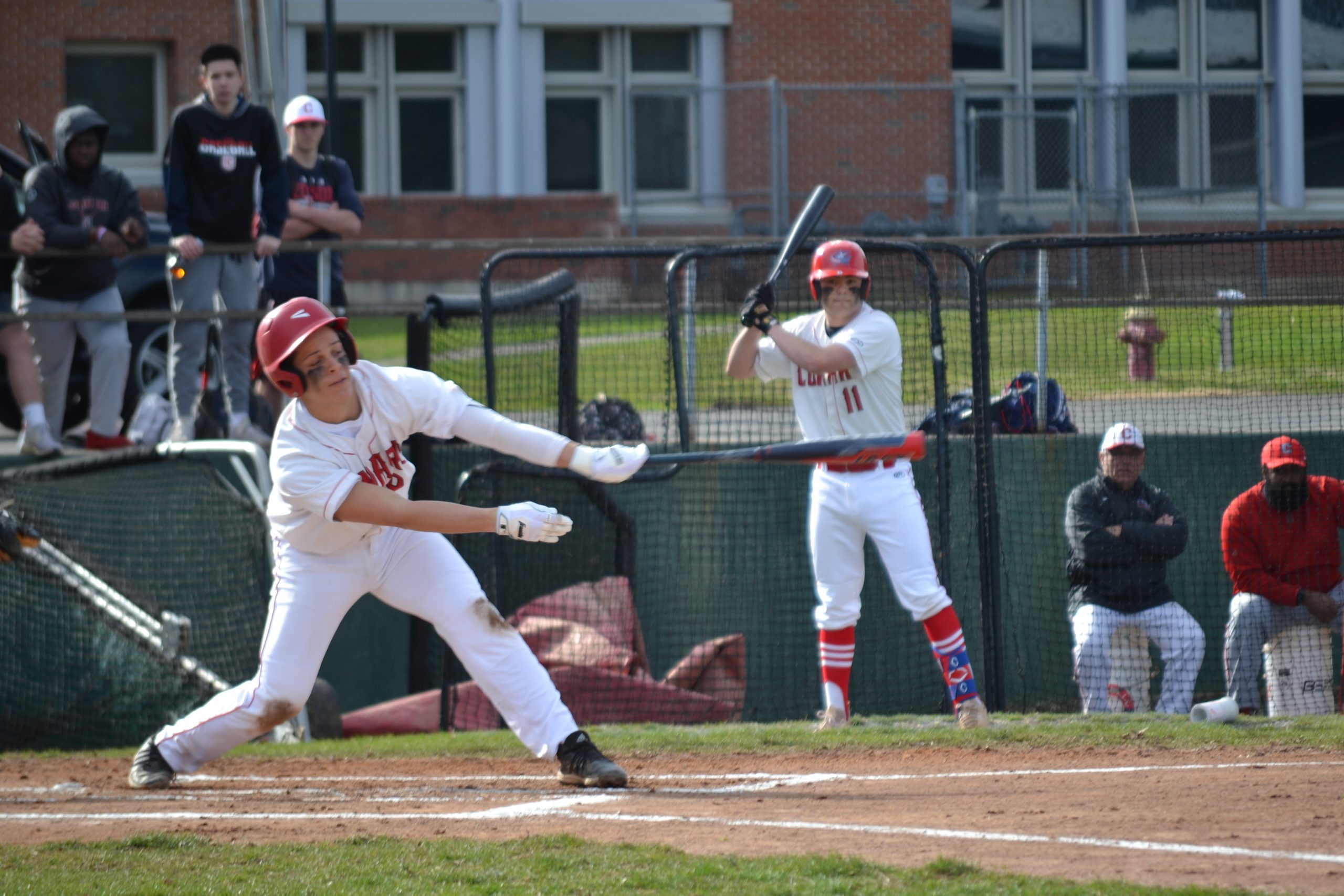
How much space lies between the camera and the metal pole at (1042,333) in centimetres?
844

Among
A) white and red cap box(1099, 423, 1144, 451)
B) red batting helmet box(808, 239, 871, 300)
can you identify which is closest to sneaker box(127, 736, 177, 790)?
red batting helmet box(808, 239, 871, 300)

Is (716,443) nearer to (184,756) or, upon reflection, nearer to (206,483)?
(206,483)

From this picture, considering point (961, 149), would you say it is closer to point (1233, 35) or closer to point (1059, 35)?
point (1059, 35)

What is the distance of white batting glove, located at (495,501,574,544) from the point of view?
509cm

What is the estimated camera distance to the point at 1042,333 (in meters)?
8.55

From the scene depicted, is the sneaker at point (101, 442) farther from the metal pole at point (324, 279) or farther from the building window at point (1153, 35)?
the building window at point (1153, 35)

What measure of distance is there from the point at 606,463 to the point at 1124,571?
151 inches

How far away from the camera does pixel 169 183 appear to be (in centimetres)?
907

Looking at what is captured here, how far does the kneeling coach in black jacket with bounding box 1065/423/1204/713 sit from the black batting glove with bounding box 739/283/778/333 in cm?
211

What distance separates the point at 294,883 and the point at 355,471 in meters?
1.60

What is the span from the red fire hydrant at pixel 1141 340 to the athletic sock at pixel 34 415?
6.34 metres

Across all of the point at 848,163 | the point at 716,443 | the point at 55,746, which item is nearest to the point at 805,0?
the point at 848,163

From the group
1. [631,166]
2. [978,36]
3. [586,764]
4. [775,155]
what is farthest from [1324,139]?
[586,764]

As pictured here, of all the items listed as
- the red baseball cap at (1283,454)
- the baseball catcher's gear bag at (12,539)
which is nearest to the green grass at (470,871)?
the baseball catcher's gear bag at (12,539)
